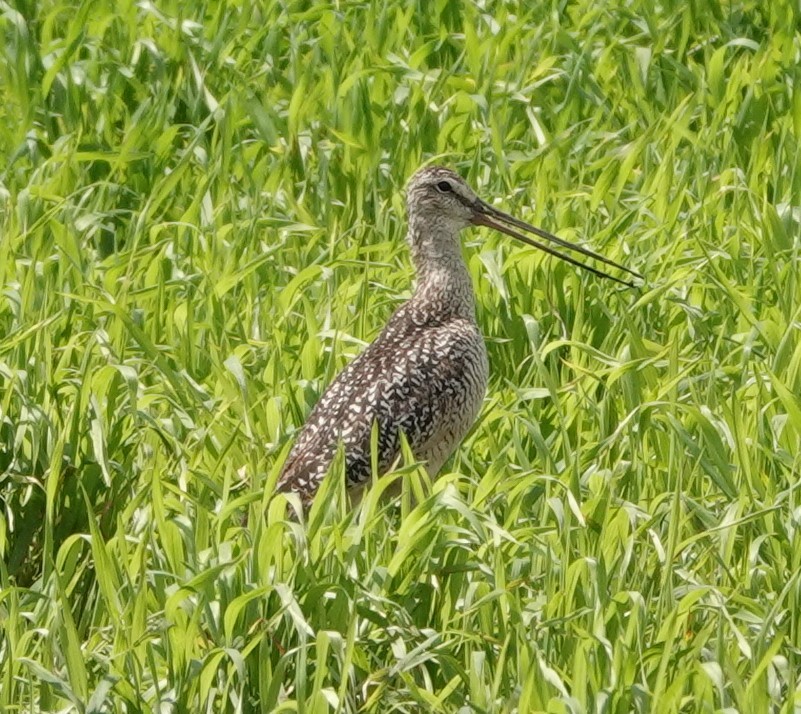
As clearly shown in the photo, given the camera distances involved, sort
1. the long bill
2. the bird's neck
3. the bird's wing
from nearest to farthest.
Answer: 1. the bird's wing
2. the bird's neck
3. the long bill

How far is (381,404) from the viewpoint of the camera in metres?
5.26

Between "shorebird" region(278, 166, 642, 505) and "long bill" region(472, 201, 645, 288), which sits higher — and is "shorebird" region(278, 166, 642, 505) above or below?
below

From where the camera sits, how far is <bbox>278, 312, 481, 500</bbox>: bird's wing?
16.8ft

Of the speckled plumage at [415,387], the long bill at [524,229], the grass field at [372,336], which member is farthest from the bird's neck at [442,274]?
the grass field at [372,336]

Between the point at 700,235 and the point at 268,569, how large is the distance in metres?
2.82

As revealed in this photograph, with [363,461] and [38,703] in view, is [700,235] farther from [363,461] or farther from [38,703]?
[38,703]

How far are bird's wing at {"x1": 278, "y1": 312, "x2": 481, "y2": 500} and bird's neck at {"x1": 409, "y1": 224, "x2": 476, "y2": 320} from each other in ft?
0.73

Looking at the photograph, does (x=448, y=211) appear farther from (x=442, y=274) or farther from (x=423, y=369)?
(x=423, y=369)

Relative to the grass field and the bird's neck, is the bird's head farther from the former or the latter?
the grass field

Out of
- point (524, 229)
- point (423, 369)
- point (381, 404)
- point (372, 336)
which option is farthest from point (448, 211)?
point (381, 404)

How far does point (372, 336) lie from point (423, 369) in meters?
0.72

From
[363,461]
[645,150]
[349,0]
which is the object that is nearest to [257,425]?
[363,461]

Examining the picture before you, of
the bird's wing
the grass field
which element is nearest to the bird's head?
the grass field

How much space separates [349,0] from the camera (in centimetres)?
863
